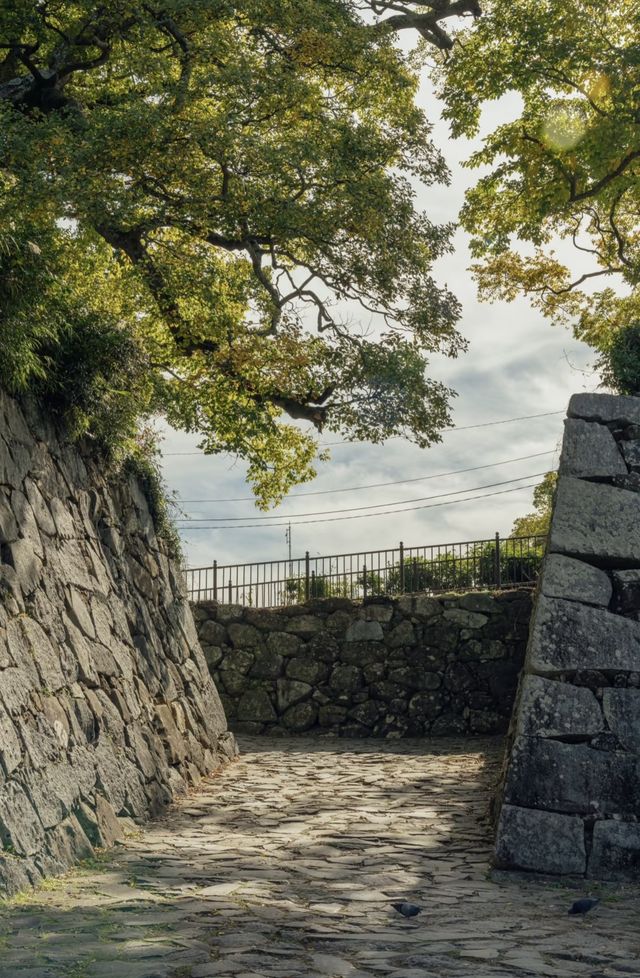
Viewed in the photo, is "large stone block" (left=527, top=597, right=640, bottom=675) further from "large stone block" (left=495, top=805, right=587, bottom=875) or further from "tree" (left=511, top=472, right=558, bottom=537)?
"tree" (left=511, top=472, right=558, bottom=537)

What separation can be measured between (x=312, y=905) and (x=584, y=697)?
2833 millimetres

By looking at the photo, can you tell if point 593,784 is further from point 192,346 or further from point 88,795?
point 192,346

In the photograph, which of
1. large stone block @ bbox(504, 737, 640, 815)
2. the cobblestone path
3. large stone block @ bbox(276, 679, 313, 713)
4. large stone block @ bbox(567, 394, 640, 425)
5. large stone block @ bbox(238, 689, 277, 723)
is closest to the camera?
the cobblestone path

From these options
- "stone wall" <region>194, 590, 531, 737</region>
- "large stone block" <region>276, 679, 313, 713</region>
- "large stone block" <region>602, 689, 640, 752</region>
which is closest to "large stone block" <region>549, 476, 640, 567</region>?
"large stone block" <region>602, 689, 640, 752</region>

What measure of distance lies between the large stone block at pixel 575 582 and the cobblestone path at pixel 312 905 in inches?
84.2

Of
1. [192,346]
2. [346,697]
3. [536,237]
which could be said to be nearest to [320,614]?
[346,697]

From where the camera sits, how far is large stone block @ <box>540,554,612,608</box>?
25.8 feet

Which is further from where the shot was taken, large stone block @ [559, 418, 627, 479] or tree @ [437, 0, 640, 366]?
tree @ [437, 0, 640, 366]

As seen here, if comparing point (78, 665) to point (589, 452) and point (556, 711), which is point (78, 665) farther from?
point (589, 452)

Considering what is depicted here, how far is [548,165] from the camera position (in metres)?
17.2

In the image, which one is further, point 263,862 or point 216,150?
point 216,150

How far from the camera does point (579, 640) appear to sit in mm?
7637

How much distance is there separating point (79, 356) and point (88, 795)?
4151 millimetres

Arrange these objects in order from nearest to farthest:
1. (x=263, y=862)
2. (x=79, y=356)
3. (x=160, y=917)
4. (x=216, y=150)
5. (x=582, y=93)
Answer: (x=160, y=917)
(x=263, y=862)
(x=79, y=356)
(x=216, y=150)
(x=582, y=93)
